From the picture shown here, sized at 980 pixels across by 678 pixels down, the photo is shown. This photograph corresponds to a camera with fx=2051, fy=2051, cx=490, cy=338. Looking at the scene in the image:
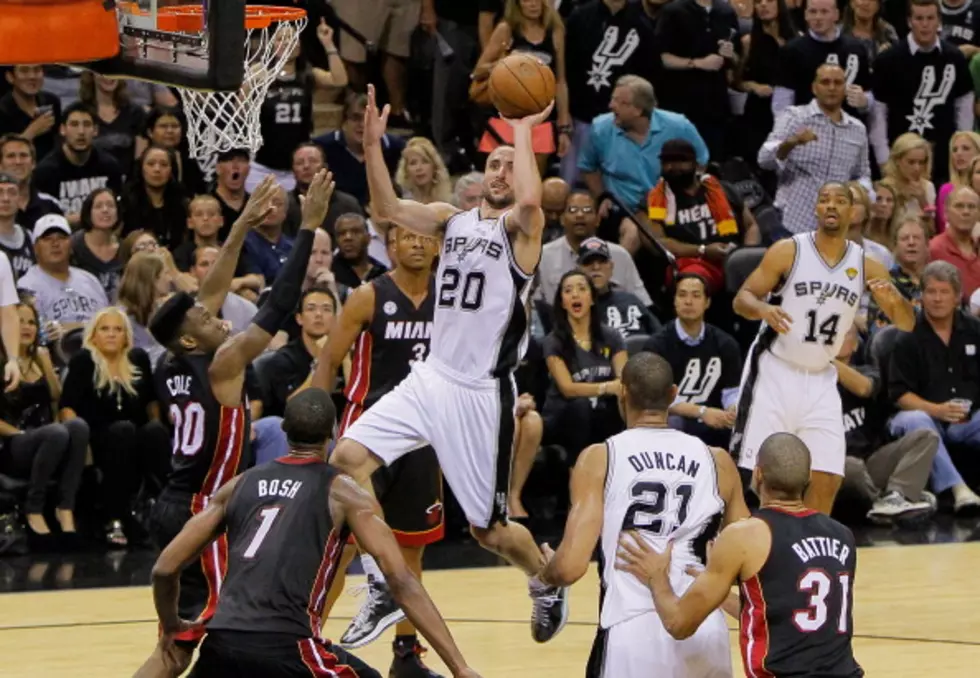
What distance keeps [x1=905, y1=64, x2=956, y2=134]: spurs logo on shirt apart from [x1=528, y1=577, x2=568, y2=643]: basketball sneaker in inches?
310

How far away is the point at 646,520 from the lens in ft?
21.6

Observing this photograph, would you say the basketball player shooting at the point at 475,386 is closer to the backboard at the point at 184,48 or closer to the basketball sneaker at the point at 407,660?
the basketball sneaker at the point at 407,660

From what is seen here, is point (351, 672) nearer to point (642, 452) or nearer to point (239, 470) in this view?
point (642, 452)

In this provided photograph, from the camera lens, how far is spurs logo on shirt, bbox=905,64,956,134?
14.9m

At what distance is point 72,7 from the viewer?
7.18 metres

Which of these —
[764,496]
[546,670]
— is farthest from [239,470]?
[764,496]

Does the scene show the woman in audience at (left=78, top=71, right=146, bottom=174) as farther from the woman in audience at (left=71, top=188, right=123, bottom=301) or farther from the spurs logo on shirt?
the spurs logo on shirt

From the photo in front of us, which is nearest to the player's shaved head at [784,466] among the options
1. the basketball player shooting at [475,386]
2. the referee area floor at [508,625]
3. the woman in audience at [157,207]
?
the basketball player shooting at [475,386]

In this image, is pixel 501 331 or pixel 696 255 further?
pixel 696 255

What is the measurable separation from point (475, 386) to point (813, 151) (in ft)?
20.4

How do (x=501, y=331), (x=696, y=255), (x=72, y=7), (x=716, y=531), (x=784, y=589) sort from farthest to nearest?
(x=696, y=255), (x=501, y=331), (x=72, y=7), (x=716, y=531), (x=784, y=589)

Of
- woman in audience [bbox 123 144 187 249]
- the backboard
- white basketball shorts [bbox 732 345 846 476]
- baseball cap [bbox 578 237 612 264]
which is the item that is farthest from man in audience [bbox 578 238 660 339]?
the backboard

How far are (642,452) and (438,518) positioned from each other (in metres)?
2.16

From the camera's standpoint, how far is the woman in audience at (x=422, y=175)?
12.5 m
